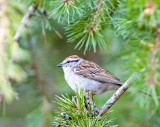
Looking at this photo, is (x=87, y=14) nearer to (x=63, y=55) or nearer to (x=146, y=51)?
(x=146, y=51)

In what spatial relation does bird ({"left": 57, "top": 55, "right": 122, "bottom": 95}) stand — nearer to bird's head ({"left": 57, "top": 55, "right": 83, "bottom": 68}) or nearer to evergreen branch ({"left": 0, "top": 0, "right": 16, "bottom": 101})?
bird's head ({"left": 57, "top": 55, "right": 83, "bottom": 68})

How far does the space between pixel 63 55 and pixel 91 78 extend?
1.50 meters

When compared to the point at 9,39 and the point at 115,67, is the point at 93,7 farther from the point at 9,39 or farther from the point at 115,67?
the point at 115,67

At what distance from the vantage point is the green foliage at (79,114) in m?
2.35

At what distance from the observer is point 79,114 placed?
239cm

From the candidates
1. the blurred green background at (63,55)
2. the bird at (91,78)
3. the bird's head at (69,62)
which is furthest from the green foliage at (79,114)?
the bird's head at (69,62)

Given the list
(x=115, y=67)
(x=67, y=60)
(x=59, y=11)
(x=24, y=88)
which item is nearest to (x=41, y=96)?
(x=24, y=88)

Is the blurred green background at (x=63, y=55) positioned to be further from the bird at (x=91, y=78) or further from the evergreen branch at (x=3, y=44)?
the bird at (x=91, y=78)

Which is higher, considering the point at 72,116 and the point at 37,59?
the point at 37,59

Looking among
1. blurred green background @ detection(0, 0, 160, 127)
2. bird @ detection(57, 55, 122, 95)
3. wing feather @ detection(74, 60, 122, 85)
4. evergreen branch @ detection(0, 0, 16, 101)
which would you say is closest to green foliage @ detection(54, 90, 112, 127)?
blurred green background @ detection(0, 0, 160, 127)

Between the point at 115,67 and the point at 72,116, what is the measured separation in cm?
250

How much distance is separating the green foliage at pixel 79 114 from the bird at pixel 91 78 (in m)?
1.58

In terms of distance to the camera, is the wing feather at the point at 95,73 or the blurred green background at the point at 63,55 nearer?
the blurred green background at the point at 63,55

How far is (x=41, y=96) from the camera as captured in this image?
438 cm
